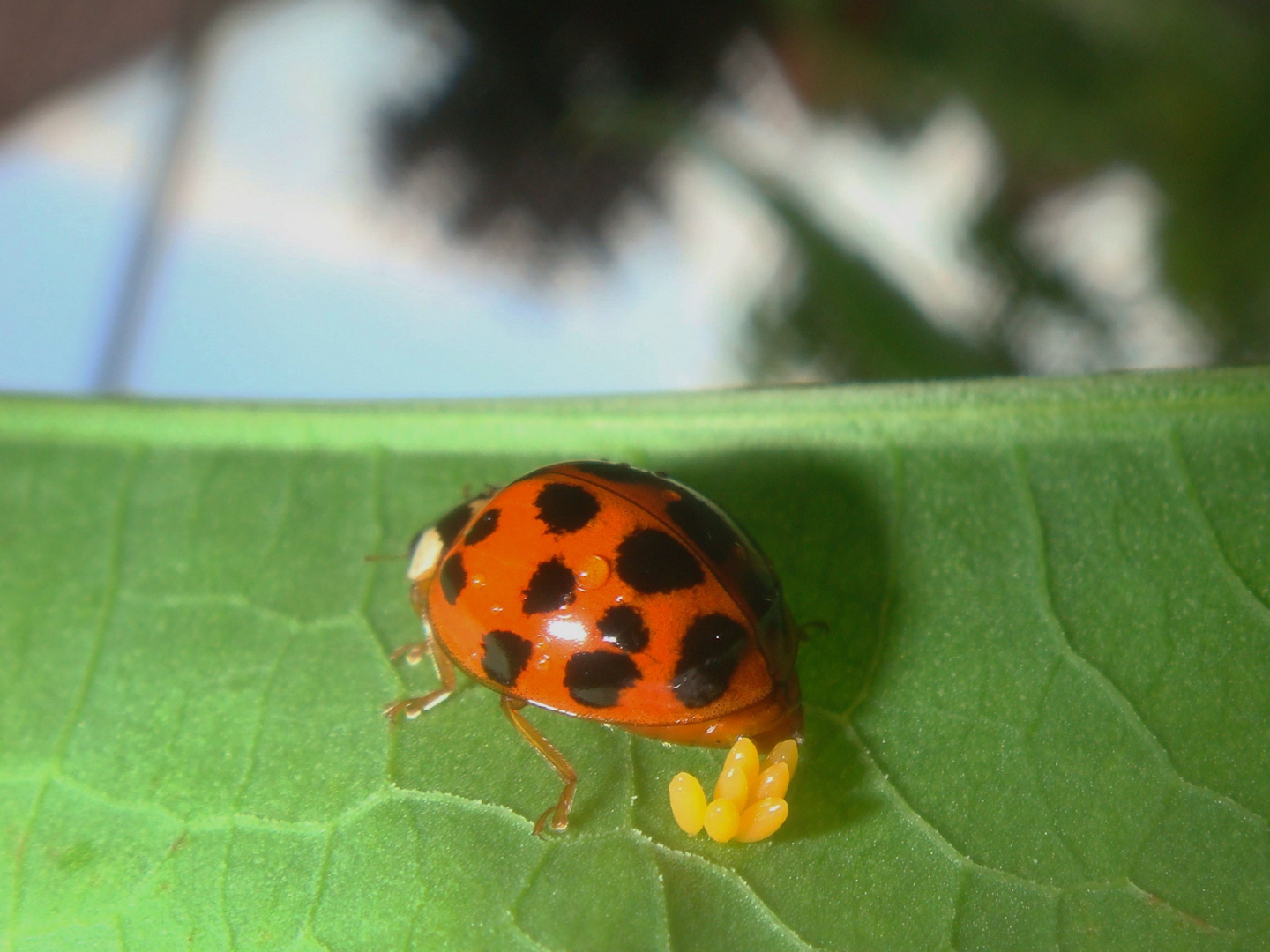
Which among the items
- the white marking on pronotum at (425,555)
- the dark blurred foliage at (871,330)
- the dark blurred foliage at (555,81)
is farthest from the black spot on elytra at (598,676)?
the dark blurred foliage at (555,81)

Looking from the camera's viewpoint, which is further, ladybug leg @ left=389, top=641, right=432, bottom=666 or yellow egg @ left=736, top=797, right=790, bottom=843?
ladybug leg @ left=389, top=641, right=432, bottom=666

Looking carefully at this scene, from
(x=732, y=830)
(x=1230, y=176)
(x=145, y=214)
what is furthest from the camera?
(x=145, y=214)

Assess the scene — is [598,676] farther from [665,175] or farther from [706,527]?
[665,175]

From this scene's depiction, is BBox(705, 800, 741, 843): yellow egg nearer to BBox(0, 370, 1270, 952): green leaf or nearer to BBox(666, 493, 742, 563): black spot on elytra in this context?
BBox(0, 370, 1270, 952): green leaf

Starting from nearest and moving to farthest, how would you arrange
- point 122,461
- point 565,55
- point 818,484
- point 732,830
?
point 732,830 < point 818,484 < point 122,461 < point 565,55

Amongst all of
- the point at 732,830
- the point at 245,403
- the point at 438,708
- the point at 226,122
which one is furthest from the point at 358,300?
the point at 732,830

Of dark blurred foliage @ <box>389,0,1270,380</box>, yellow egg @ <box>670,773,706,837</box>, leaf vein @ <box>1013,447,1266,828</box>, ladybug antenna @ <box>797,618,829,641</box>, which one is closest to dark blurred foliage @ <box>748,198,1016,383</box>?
dark blurred foliage @ <box>389,0,1270,380</box>

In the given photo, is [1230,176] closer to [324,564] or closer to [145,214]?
[324,564]
